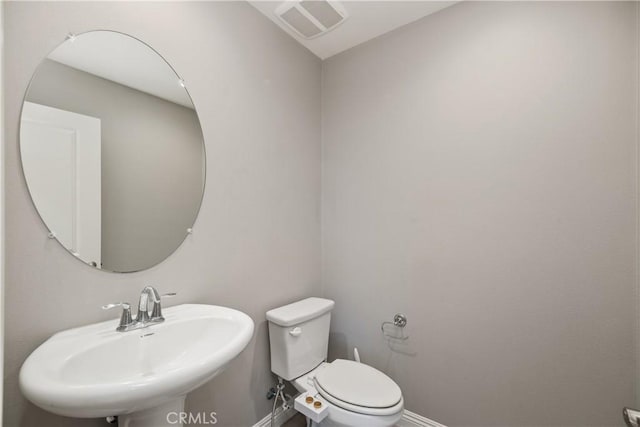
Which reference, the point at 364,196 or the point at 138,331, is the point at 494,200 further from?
the point at 138,331

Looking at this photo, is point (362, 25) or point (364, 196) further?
point (364, 196)

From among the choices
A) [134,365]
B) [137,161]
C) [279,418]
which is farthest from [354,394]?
[137,161]

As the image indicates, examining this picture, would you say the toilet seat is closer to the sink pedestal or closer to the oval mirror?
the sink pedestal

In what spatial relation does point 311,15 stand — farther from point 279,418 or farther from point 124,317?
point 279,418

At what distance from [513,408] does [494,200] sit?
103cm

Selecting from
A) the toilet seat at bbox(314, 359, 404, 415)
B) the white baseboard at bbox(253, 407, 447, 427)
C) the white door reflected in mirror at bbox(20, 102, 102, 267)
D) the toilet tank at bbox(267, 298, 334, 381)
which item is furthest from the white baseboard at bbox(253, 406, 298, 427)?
the white door reflected in mirror at bbox(20, 102, 102, 267)

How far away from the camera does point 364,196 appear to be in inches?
72.9

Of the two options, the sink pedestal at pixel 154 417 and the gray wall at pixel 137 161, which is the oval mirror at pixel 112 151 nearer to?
the gray wall at pixel 137 161

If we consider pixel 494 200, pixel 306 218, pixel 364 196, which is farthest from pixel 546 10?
pixel 306 218

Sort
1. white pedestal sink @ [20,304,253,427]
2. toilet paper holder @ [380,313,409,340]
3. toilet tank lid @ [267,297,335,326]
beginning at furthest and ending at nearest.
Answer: toilet paper holder @ [380,313,409,340], toilet tank lid @ [267,297,335,326], white pedestal sink @ [20,304,253,427]

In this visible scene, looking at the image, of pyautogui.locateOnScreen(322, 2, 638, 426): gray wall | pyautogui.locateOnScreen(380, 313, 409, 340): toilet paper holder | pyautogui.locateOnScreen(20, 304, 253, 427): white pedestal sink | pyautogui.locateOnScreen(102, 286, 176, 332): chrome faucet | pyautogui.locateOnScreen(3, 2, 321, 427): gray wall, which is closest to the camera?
pyautogui.locateOnScreen(20, 304, 253, 427): white pedestal sink

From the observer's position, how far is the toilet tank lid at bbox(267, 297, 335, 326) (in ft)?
4.85

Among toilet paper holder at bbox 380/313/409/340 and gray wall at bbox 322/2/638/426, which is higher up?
gray wall at bbox 322/2/638/426

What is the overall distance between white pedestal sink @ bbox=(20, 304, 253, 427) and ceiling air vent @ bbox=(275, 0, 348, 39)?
62.9 inches
